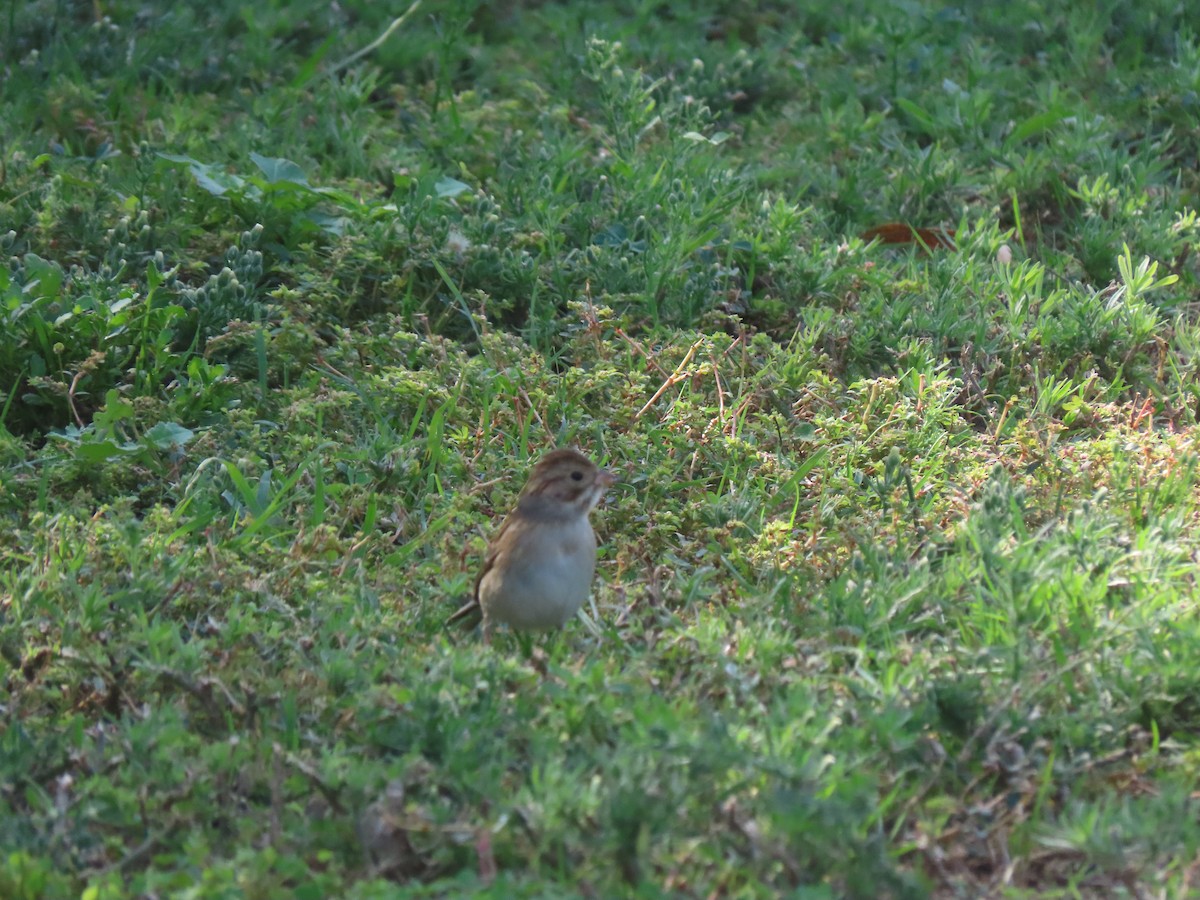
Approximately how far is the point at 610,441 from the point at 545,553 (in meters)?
1.27

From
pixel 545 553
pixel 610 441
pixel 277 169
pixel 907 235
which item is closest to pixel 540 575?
pixel 545 553

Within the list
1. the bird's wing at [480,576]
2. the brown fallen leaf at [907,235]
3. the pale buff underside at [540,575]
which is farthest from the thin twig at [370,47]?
the pale buff underside at [540,575]

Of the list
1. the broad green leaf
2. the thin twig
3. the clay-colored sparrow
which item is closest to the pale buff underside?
the clay-colored sparrow

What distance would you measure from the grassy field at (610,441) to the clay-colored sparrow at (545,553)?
0.44 ft

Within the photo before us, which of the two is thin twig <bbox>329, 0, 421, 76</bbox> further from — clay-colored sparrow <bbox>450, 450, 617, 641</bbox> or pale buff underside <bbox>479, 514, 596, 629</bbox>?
pale buff underside <bbox>479, 514, 596, 629</bbox>

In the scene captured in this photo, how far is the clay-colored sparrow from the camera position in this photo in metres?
4.65

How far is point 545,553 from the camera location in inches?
184

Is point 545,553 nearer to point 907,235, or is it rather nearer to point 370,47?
point 907,235

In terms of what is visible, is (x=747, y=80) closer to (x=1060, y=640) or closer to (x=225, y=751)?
(x=1060, y=640)

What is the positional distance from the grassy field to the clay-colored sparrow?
0.13 m

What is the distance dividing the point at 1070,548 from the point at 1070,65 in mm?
4641

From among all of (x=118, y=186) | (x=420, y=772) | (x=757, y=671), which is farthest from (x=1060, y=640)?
(x=118, y=186)

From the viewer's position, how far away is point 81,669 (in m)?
4.52

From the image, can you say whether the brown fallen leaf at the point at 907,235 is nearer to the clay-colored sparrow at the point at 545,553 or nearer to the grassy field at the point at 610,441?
the grassy field at the point at 610,441
